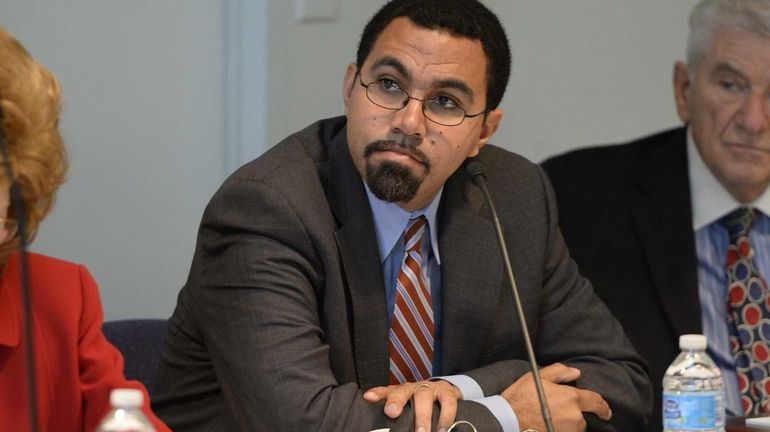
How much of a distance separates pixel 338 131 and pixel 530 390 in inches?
27.8

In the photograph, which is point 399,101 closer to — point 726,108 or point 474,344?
point 474,344

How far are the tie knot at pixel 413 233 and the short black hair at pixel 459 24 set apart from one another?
279 mm

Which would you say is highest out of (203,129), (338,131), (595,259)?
(338,131)

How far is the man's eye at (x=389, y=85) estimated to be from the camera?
257 cm

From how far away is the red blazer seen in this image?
Answer: 6.82ft

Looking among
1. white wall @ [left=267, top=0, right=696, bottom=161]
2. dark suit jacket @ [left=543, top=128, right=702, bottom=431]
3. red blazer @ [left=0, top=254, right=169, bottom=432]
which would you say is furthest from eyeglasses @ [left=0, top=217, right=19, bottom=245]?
white wall @ [left=267, top=0, right=696, bottom=161]

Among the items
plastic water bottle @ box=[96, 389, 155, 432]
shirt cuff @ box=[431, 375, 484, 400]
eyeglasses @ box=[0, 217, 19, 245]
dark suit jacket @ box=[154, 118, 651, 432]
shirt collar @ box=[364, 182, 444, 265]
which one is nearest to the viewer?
plastic water bottle @ box=[96, 389, 155, 432]

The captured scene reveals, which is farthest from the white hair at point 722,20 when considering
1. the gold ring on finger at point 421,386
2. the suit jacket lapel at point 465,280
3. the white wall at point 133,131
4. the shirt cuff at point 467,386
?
the gold ring on finger at point 421,386

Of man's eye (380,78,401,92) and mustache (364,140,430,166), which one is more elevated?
man's eye (380,78,401,92)

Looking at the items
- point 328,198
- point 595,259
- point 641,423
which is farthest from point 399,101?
point 595,259

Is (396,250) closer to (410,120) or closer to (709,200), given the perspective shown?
(410,120)

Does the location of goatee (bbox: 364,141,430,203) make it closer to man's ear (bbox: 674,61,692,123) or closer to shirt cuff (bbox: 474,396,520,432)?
shirt cuff (bbox: 474,396,520,432)

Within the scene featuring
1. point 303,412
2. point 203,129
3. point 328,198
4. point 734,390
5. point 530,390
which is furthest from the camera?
point 203,129

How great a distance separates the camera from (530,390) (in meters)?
2.45
